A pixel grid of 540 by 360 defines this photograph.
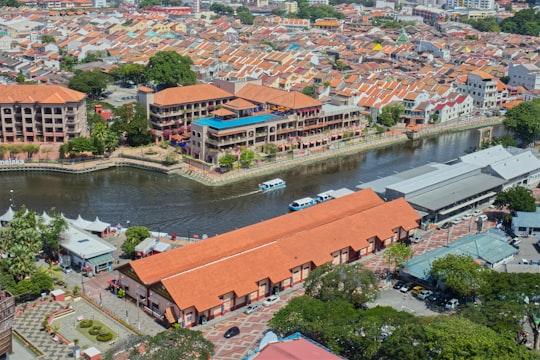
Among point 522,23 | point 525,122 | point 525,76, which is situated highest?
point 522,23

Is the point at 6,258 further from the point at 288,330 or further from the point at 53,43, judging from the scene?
the point at 53,43

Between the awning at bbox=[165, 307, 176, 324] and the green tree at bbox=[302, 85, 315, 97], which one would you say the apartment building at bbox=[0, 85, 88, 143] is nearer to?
the green tree at bbox=[302, 85, 315, 97]

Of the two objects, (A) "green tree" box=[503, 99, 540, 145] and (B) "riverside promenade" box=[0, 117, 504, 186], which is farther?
(A) "green tree" box=[503, 99, 540, 145]

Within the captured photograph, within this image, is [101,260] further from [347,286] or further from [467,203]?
[467,203]

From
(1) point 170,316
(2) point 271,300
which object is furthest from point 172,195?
(1) point 170,316

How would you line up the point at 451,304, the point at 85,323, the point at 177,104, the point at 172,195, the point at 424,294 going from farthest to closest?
1. the point at 177,104
2. the point at 172,195
3. the point at 424,294
4. the point at 451,304
5. the point at 85,323

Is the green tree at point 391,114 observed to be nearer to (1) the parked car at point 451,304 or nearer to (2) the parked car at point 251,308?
(1) the parked car at point 451,304

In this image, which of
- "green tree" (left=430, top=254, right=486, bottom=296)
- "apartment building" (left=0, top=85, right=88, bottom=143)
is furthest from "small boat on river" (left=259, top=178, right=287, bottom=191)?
"green tree" (left=430, top=254, right=486, bottom=296)
